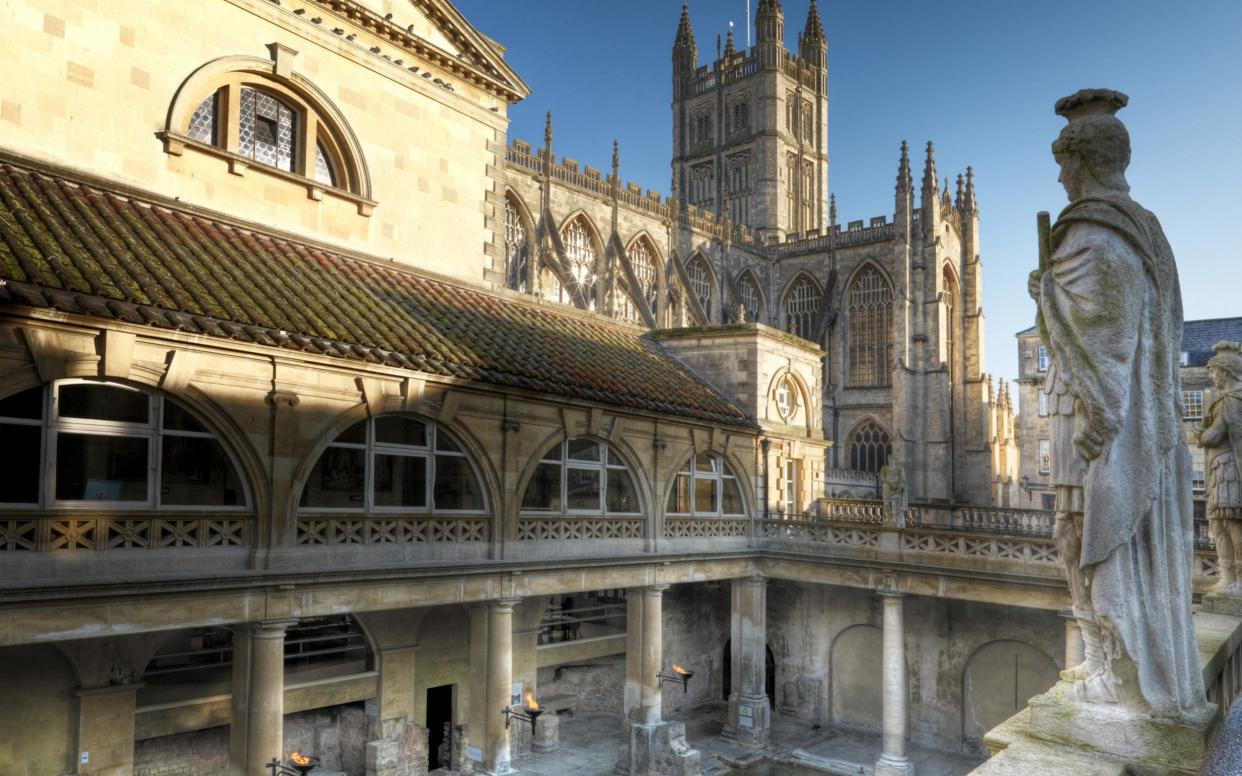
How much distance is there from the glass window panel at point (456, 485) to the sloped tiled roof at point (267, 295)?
6.09 feet

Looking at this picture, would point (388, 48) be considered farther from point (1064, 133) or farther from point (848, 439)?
point (848, 439)

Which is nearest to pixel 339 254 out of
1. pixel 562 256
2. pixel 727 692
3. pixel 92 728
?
pixel 92 728

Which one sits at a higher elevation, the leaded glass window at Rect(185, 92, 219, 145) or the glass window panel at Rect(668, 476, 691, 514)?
the leaded glass window at Rect(185, 92, 219, 145)

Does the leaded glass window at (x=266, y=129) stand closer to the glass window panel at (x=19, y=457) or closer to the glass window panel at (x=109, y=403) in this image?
the glass window panel at (x=109, y=403)

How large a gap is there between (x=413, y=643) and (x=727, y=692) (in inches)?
497

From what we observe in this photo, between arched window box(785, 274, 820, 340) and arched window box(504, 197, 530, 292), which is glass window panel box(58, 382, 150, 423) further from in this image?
arched window box(785, 274, 820, 340)

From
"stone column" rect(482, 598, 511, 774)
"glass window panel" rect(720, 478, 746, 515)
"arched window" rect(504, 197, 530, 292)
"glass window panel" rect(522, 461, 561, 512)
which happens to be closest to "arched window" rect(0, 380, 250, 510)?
"stone column" rect(482, 598, 511, 774)

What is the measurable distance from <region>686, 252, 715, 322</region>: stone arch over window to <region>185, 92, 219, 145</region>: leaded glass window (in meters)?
38.4

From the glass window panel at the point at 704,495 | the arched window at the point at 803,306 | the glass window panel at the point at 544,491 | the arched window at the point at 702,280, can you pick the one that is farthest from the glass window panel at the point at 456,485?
the arched window at the point at 803,306

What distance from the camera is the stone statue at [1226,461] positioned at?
898 centimetres

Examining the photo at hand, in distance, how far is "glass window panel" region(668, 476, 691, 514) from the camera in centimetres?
2333

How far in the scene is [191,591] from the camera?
13.1 meters

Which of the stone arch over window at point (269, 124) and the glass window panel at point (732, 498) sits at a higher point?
the stone arch over window at point (269, 124)

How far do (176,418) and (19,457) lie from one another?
230cm
